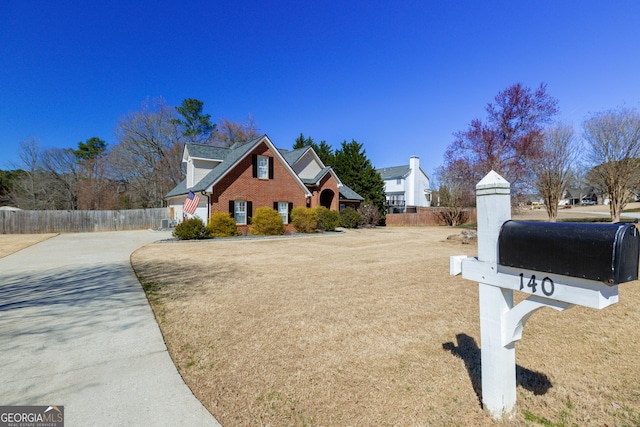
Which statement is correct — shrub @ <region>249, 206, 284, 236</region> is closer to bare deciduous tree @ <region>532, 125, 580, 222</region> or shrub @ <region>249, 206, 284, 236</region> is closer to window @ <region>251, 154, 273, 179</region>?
window @ <region>251, 154, 273, 179</region>

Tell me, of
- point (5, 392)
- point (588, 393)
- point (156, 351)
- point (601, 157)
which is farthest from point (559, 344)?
point (601, 157)

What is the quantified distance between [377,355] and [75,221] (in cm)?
2979

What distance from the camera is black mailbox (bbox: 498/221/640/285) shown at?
153 cm

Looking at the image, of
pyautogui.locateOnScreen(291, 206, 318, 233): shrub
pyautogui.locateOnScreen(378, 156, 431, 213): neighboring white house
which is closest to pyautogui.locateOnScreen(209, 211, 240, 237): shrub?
pyautogui.locateOnScreen(291, 206, 318, 233): shrub

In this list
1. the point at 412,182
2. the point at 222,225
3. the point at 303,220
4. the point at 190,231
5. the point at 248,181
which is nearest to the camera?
the point at 190,231

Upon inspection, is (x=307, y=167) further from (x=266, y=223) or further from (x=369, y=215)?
(x=266, y=223)

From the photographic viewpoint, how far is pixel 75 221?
24562 millimetres

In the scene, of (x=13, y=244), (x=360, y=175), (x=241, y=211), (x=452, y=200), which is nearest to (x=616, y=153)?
(x=452, y=200)

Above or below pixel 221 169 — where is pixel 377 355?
below

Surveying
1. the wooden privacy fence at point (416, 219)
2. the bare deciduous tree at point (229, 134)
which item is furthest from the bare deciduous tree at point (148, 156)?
the wooden privacy fence at point (416, 219)

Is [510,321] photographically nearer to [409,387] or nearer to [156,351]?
[409,387]

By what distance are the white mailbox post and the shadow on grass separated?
0.45 m

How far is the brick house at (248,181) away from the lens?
19.3m

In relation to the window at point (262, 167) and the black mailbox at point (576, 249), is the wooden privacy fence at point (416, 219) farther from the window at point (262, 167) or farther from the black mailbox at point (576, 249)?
the black mailbox at point (576, 249)
